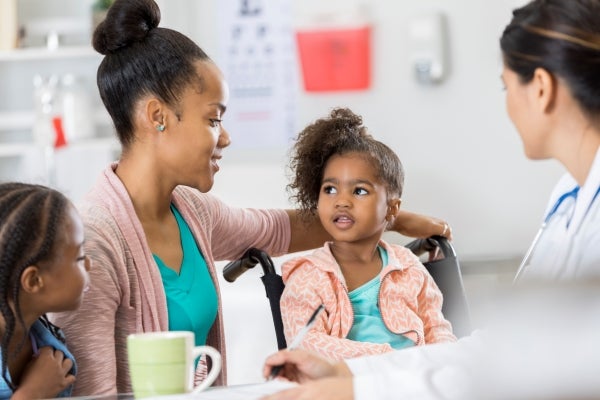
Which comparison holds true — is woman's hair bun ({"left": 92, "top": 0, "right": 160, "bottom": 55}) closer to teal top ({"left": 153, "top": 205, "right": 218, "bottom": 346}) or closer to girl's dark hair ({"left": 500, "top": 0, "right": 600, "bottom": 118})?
teal top ({"left": 153, "top": 205, "right": 218, "bottom": 346})

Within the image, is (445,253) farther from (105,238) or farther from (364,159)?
(105,238)

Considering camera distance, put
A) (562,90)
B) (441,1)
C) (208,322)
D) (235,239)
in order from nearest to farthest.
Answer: (562,90) < (208,322) < (235,239) < (441,1)

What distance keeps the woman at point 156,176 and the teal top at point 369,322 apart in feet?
0.80

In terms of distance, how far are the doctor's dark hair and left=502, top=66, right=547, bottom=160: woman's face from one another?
0.61 m

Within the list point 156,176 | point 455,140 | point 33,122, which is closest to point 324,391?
point 156,176

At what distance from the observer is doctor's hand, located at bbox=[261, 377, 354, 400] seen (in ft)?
3.11

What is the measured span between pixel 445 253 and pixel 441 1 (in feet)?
4.20

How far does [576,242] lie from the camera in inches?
43.0

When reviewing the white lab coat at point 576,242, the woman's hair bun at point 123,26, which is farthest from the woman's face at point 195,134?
the white lab coat at point 576,242

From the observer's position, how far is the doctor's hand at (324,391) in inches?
37.4

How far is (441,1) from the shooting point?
2.93m

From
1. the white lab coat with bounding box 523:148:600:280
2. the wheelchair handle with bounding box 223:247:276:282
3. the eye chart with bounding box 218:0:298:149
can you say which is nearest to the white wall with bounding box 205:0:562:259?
the eye chart with bounding box 218:0:298:149

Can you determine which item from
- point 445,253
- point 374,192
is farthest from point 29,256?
point 445,253

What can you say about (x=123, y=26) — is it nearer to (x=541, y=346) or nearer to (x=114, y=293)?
(x=114, y=293)
